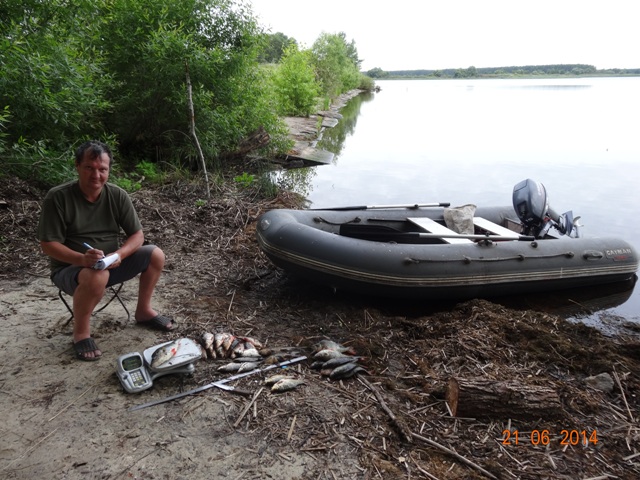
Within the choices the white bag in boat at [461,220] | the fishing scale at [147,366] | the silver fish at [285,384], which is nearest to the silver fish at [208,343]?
the fishing scale at [147,366]

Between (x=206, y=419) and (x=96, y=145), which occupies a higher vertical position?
(x=96, y=145)

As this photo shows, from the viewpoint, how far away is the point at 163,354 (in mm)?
2801

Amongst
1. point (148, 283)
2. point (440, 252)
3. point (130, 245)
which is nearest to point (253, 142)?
point (440, 252)

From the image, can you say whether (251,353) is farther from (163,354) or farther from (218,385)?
(163,354)

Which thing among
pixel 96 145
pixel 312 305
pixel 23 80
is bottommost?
pixel 312 305

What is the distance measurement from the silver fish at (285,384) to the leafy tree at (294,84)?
15616 millimetres

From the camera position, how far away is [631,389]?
10.6 feet

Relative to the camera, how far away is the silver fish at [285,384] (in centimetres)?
278

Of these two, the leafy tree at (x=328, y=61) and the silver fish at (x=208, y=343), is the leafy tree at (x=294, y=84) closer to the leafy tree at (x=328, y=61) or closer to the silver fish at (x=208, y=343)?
the leafy tree at (x=328, y=61)

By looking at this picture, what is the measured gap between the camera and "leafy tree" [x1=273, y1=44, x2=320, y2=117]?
59.1 ft

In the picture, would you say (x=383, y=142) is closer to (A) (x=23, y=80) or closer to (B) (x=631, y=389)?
(A) (x=23, y=80)

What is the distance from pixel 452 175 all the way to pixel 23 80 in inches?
412

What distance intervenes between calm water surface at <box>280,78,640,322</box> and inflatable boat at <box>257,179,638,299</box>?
0.56m

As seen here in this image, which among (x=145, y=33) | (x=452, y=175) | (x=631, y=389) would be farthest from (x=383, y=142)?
(x=631, y=389)
